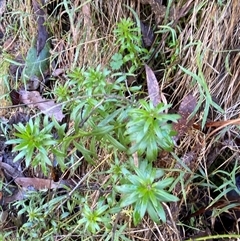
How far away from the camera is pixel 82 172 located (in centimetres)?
133

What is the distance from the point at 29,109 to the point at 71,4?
383 millimetres

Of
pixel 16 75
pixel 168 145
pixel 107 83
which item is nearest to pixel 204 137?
pixel 168 145

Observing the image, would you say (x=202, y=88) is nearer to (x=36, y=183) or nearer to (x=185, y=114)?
(x=185, y=114)

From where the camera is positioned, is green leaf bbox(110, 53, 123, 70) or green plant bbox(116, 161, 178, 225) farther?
green leaf bbox(110, 53, 123, 70)

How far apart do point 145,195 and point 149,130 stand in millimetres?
146

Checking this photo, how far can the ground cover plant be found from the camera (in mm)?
1049

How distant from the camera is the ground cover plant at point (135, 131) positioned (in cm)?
105

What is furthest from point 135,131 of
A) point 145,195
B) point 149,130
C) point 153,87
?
point 153,87

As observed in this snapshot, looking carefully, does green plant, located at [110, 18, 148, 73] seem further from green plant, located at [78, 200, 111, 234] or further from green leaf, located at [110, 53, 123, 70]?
green plant, located at [78, 200, 111, 234]

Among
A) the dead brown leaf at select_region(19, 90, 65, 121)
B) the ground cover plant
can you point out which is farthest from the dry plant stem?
the dead brown leaf at select_region(19, 90, 65, 121)

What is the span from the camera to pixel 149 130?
96cm

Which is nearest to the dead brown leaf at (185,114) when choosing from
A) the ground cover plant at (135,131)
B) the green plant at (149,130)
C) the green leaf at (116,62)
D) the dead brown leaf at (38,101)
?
the ground cover plant at (135,131)

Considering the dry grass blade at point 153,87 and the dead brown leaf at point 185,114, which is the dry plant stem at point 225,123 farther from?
the dry grass blade at point 153,87

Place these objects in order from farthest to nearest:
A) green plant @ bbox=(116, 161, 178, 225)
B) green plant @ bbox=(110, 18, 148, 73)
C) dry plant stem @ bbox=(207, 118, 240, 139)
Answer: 1. green plant @ bbox=(110, 18, 148, 73)
2. dry plant stem @ bbox=(207, 118, 240, 139)
3. green plant @ bbox=(116, 161, 178, 225)
